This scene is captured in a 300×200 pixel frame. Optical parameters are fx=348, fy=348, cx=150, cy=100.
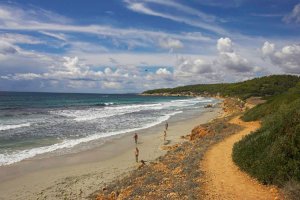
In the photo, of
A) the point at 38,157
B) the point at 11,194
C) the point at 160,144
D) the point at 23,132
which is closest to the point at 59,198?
the point at 11,194

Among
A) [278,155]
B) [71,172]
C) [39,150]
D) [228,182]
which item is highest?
[278,155]

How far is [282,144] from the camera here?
1212cm

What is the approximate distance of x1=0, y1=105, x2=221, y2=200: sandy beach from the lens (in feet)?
48.3

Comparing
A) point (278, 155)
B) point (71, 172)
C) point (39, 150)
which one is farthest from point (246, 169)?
point (39, 150)

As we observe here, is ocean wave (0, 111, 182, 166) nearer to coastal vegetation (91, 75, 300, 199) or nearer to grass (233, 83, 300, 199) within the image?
coastal vegetation (91, 75, 300, 199)

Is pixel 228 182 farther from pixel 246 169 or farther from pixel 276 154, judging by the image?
pixel 276 154

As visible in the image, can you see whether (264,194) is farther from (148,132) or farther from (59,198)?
(148,132)

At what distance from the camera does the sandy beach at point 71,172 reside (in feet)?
48.3

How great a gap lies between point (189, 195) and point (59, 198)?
5.53 meters

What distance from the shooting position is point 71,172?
17.8 m

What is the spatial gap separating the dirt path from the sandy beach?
15.4ft

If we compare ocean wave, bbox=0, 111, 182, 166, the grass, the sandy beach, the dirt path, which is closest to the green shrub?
the grass

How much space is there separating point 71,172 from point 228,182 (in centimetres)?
858

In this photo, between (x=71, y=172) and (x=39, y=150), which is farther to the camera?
(x=39, y=150)
